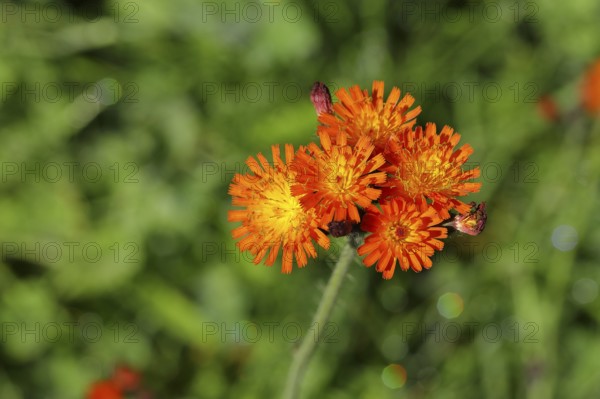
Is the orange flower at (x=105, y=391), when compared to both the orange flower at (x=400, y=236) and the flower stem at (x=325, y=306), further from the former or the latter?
the orange flower at (x=400, y=236)

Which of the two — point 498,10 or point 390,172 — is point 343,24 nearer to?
point 498,10

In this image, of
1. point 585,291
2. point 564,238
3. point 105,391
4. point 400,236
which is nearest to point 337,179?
point 400,236

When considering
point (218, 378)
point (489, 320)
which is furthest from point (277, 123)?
point (489, 320)

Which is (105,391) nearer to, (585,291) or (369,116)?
(369,116)

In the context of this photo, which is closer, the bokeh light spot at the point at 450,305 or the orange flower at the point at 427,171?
the orange flower at the point at 427,171

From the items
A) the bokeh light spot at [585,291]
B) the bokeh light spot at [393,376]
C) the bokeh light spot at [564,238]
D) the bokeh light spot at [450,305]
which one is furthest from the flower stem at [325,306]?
the bokeh light spot at [585,291]
